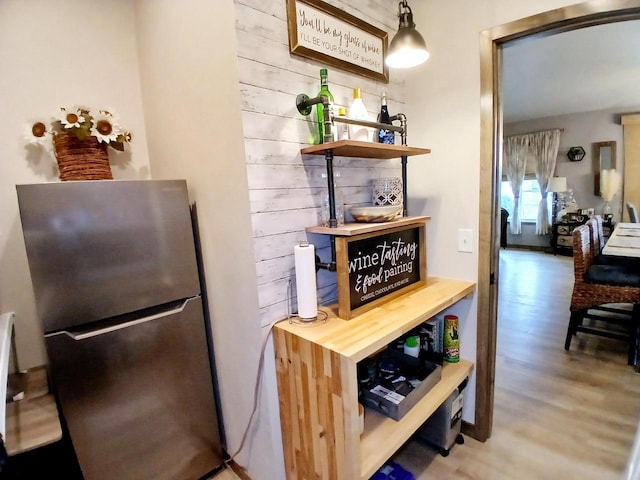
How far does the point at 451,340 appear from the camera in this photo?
5.84 feet

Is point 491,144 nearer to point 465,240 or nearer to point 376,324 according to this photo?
point 465,240

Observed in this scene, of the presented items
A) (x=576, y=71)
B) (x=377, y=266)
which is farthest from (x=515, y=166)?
(x=377, y=266)

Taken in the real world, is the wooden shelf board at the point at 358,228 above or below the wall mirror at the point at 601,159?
below

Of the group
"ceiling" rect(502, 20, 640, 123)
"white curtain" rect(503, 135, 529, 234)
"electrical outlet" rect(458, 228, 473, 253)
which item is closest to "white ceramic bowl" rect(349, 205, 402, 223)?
"electrical outlet" rect(458, 228, 473, 253)

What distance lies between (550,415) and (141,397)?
88.0 inches

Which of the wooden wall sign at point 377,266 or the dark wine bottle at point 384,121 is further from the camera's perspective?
the dark wine bottle at point 384,121

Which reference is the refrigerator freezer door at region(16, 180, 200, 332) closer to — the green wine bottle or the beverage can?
the green wine bottle

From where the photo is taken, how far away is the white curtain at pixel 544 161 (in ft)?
21.3

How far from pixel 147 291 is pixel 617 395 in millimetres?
2832

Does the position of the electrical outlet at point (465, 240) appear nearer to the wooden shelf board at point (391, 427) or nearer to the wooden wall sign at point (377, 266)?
the wooden wall sign at point (377, 266)

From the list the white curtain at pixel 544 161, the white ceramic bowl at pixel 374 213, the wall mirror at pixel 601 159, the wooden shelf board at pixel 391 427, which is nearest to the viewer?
the wooden shelf board at pixel 391 427

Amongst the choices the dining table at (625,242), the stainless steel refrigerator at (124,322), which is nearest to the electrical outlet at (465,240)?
the stainless steel refrigerator at (124,322)

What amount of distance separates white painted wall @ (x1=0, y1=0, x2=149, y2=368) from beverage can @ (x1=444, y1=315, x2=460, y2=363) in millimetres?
2046

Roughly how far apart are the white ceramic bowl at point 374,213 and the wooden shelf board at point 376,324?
372 millimetres
